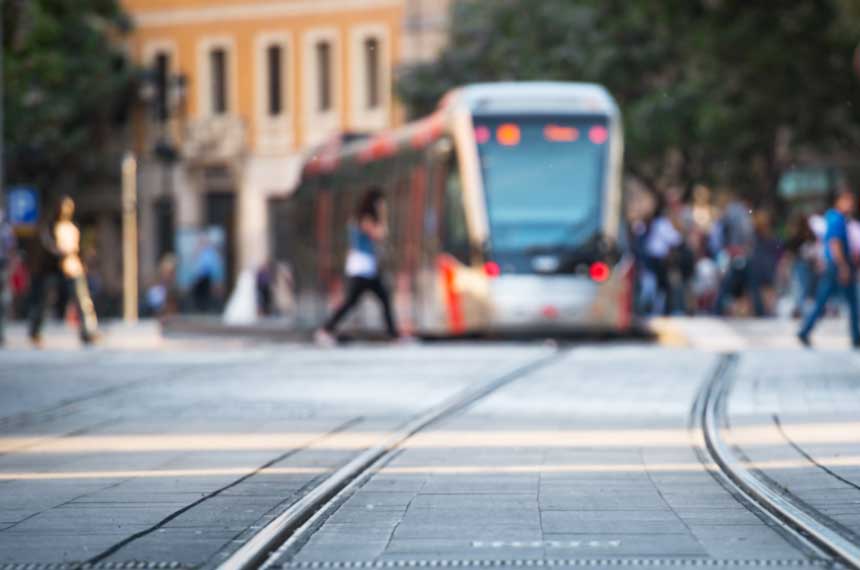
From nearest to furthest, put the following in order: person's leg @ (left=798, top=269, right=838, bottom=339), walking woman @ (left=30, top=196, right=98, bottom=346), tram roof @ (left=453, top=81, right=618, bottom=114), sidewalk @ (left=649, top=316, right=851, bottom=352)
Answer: person's leg @ (left=798, top=269, right=838, bottom=339)
sidewalk @ (left=649, top=316, right=851, bottom=352)
walking woman @ (left=30, top=196, right=98, bottom=346)
tram roof @ (left=453, top=81, right=618, bottom=114)

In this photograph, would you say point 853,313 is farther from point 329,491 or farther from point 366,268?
point 329,491

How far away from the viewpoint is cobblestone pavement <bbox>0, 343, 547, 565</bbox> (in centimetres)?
927

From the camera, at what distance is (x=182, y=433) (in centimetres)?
1402

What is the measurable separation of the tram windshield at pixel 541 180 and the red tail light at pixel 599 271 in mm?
299

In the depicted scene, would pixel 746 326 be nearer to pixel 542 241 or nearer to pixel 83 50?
pixel 542 241

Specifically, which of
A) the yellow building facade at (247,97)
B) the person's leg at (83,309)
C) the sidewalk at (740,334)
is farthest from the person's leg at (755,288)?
the yellow building facade at (247,97)

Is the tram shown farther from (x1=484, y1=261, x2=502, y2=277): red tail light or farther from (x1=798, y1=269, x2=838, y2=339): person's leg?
(x1=798, y1=269, x2=838, y2=339): person's leg

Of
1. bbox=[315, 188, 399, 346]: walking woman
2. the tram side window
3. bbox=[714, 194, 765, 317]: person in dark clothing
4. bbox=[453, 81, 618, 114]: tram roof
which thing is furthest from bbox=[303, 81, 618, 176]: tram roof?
bbox=[714, 194, 765, 317]: person in dark clothing

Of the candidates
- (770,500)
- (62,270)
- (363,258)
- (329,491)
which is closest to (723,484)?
(770,500)

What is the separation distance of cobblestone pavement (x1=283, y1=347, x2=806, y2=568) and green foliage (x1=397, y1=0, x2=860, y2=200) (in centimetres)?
2550

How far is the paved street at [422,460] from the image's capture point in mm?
8765

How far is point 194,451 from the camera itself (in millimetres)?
12773

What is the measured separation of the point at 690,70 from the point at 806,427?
136ft

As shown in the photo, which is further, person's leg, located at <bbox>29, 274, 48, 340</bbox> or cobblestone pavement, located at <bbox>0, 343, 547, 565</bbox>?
person's leg, located at <bbox>29, 274, 48, 340</bbox>
